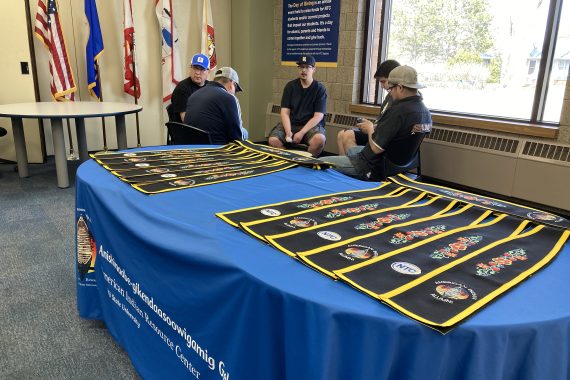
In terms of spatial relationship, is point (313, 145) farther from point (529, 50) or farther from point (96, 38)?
point (96, 38)

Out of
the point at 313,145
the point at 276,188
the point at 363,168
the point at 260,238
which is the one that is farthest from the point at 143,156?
the point at 313,145

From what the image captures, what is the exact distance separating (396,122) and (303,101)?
178 cm

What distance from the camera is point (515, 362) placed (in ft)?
2.61

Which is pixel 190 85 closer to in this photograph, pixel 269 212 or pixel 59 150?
pixel 59 150

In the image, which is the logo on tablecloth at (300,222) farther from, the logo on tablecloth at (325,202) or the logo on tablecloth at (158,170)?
the logo on tablecloth at (158,170)

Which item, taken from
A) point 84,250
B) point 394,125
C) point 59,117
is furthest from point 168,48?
point 84,250

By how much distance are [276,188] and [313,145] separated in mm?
2636

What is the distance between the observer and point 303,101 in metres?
4.22

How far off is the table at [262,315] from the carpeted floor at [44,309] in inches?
11.7

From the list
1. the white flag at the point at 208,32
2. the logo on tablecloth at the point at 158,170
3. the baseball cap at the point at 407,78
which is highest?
the white flag at the point at 208,32

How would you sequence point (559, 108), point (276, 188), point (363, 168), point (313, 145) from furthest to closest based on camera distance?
point (313, 145) < point (559, 108) < point (363, 168) < point (276, 188)

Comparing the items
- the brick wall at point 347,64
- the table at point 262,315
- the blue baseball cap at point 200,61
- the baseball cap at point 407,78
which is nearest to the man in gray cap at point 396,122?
the baseball cap at point 407,78

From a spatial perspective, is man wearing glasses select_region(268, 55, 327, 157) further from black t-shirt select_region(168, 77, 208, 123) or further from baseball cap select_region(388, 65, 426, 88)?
baseball cap select_region(388, 65, 426, 88)

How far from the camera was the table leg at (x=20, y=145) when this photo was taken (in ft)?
13.5
